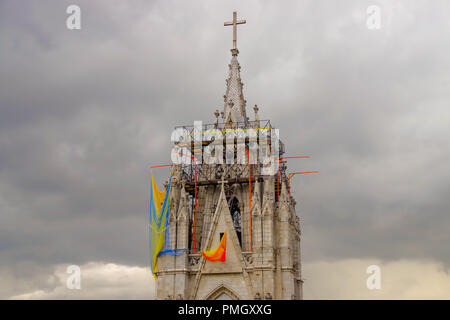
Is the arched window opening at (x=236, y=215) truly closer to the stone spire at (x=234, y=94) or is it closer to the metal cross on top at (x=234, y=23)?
the stone spire at (x=234, y=94)

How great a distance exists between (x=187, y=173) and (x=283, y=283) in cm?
1271

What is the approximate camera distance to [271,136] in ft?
164

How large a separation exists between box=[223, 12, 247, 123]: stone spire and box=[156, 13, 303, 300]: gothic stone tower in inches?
4.6

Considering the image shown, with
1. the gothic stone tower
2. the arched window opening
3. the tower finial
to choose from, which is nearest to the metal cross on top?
the tower finial

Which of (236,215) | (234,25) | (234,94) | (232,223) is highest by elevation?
(234,25)

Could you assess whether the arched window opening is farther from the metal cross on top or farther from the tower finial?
the metal cross on top

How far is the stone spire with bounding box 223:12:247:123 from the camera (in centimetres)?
5262

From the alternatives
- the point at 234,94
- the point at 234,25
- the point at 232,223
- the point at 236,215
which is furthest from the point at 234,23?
the point at 232,223

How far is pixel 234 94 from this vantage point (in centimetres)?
5391

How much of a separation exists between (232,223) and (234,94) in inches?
538

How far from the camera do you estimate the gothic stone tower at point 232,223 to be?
44.1m

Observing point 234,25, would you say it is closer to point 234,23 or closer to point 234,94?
point 234,23
